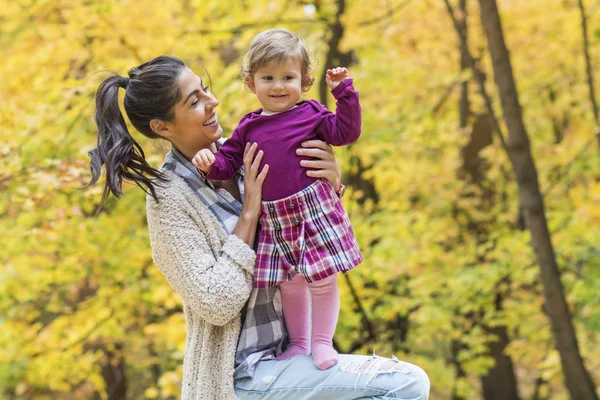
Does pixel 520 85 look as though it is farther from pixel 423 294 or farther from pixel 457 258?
pixel 423 294

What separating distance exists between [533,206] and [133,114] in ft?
10.2

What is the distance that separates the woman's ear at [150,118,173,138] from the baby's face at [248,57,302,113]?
0.29 m

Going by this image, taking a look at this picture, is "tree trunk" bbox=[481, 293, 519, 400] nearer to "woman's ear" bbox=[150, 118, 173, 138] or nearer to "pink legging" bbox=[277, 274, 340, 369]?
"pink legging" bbox=[277, 274, 340, 369]

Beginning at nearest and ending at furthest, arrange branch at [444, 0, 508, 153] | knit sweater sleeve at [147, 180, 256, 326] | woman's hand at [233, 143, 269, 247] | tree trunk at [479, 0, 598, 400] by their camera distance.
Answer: knit sweater sleeve at [147, 180, 256, 326] < woman's hand at [233, 143, 269, 247] < tree trunk at [479, 0, 598, 400] < branch at [444, 0, 508, 153]

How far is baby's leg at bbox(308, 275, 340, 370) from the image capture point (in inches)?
74.8

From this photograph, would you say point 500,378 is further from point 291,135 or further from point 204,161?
point 204,161

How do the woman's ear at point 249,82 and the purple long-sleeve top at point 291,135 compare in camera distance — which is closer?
the purple long-sleeve top at point 291,135

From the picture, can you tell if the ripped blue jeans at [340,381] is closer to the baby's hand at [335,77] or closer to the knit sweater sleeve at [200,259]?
the knit sweater sleeve at [200,259]

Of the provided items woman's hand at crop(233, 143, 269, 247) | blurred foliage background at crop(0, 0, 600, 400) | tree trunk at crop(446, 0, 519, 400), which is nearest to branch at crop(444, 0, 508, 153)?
blurred foliage background at crop(0, 0, 600, 400)

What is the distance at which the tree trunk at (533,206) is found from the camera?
14.0 ft

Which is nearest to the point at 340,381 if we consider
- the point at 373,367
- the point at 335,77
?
the point at 373,367

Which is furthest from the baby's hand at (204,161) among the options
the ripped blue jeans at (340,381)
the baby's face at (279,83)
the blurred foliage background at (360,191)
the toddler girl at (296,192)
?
the blurred foliage background at (360,191)

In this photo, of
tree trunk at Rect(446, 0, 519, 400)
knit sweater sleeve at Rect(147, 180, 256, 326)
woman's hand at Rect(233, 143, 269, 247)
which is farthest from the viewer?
tree trunk at Rect(446, 0, 519, 400)

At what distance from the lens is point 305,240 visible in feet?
6.28
